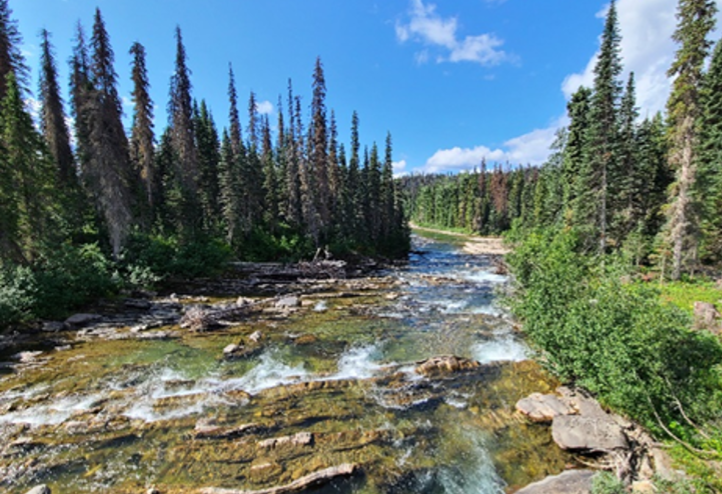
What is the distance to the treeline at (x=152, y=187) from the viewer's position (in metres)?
19.2

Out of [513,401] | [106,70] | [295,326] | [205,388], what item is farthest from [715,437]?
[106,70]

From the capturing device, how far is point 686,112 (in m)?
20.1

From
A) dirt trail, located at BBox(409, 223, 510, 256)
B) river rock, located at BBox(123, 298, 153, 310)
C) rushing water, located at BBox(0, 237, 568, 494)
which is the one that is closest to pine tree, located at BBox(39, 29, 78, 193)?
river rock, located at BBox(123, 298, 153, 310)

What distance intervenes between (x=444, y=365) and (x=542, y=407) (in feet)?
11.7

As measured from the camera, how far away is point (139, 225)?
1249 inches

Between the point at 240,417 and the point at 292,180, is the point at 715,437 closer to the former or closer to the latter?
the point at 240,417

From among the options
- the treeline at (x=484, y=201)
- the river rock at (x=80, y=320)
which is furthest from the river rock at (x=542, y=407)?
the treeline at (x=484, y=201)

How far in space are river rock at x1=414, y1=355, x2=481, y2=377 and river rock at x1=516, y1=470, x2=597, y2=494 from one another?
5276mm

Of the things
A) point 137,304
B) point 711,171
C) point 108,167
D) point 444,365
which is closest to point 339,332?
point 444,365

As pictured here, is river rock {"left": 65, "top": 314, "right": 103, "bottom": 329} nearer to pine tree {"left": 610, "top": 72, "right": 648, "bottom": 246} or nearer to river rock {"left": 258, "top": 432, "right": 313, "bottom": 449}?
river rock {"left": 258, "top": 432, "right": 313, "bottom": 449}

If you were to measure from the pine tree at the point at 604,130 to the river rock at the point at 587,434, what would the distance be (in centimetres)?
2222

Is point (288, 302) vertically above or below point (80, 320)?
below

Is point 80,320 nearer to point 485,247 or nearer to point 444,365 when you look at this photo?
point 444,365

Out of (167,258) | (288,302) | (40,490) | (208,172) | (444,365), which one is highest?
(208,172)
